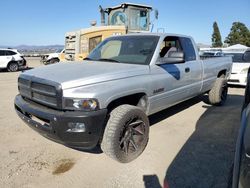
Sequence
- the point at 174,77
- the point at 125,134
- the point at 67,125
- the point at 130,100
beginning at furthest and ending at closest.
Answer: the point at 174,77 → the point at 130,100 → the point at 125,134 → the point at 67,125

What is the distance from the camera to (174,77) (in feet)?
14.2

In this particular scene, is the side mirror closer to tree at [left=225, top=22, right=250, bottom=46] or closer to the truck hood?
the truck hood

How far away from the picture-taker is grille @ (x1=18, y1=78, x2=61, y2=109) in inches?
115

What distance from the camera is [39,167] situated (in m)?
3.24

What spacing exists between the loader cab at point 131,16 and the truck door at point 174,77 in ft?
18.2

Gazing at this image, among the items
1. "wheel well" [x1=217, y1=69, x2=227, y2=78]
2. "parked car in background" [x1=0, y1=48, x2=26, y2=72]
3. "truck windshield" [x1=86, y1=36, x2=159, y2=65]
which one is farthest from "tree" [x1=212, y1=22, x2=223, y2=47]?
"truck windshield" [x1=86, y1=36, x2=159, y2=65]

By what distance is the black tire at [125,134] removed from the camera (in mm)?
3141

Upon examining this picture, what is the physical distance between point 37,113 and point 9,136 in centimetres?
153

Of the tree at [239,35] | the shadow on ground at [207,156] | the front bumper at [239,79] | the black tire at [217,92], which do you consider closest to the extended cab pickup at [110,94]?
the shadow on ground at [207,156]

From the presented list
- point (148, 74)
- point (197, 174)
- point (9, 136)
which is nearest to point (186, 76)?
point (148, 74)

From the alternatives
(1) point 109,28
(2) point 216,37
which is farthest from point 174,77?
(2) point 216,37

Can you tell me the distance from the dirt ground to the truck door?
64 centimetres

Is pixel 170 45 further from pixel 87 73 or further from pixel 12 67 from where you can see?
pixel 12 67

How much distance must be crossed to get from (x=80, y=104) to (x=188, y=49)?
3210 mm
